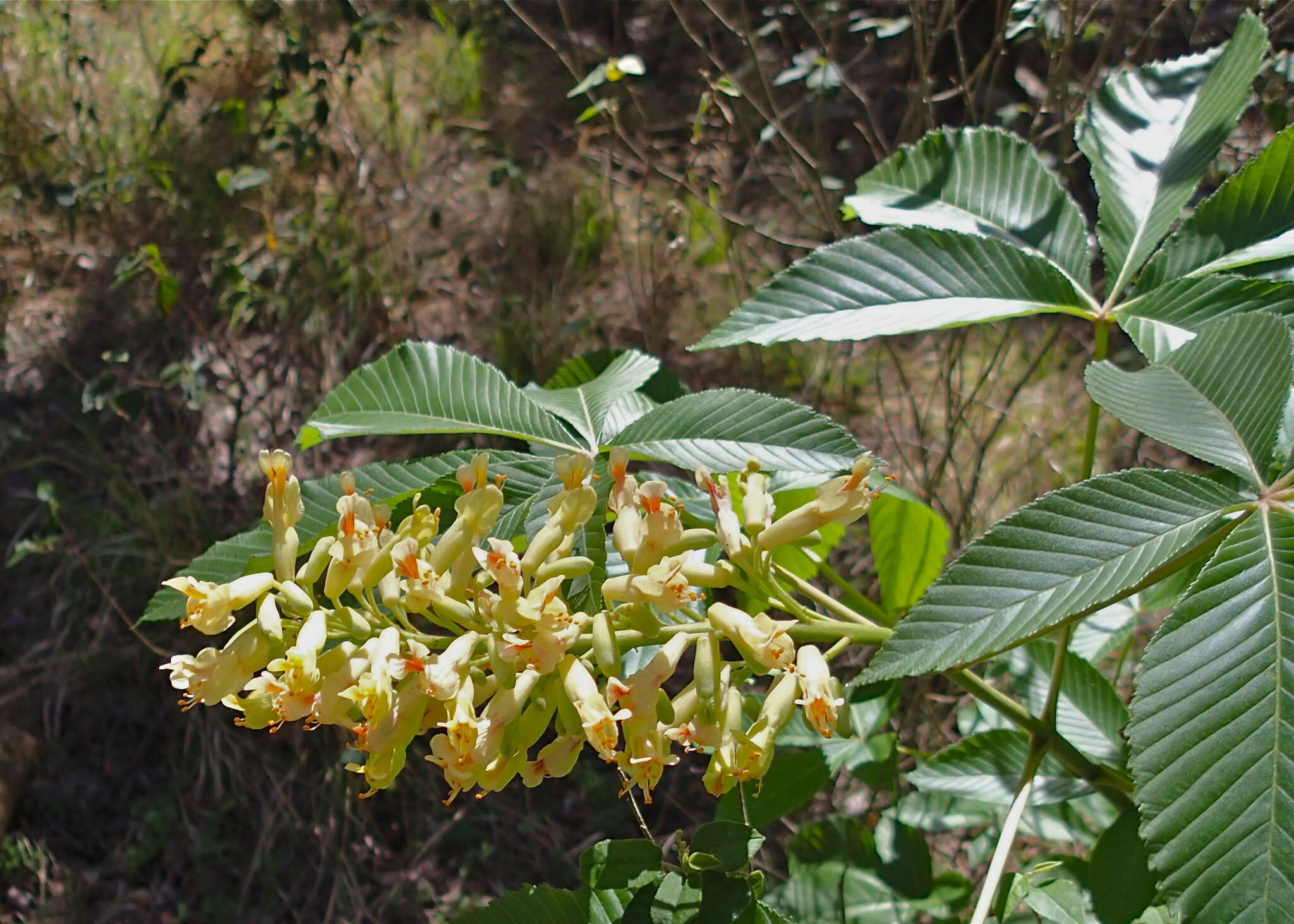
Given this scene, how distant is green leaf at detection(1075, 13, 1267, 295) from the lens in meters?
1.32

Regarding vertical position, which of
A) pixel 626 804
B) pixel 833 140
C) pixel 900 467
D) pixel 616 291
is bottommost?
pixel 626 804

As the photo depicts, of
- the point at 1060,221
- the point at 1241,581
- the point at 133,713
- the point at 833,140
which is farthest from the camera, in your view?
the point at 833,140

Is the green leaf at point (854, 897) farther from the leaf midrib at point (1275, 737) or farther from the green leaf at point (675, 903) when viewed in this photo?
the leaf midrib at point (1275, 737)

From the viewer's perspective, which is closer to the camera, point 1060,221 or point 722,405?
point 722,405

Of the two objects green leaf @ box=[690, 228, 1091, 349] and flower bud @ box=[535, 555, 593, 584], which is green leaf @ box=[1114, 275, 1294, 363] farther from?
flower bud @ box=[535, 555, 593, 584]

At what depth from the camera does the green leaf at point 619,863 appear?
39.9 inches

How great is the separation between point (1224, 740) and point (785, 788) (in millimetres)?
937

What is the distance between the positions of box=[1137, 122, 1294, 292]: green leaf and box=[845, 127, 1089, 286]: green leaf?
112 mm

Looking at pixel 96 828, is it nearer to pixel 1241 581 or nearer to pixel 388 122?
pixel 388 122

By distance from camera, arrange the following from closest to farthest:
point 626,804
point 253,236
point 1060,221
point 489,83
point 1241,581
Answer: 1. point 1241,581
2. point 1060,221
3. point 626,804
4. point 253,236
5. point 489,83

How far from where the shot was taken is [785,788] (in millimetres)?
1618

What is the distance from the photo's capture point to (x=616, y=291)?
4172 millimetres

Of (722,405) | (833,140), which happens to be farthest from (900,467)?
(722,405)

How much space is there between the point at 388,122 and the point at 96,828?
2.87 meters
